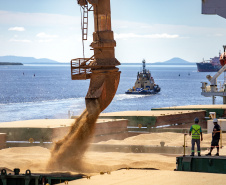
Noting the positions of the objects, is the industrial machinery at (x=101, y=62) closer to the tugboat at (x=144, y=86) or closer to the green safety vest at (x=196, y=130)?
the green safety vest at (x=196, y=130)

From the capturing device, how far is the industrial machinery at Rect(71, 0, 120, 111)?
63.9 feet

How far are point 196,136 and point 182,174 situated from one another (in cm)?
205

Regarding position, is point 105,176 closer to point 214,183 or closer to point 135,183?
point 135,183

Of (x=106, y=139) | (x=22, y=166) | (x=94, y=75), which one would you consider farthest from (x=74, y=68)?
(x=106, y=139)

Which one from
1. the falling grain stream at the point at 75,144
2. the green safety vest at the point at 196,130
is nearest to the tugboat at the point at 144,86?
the falling grain stream at the point at 75,144

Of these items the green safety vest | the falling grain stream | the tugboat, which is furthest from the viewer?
the tugboat

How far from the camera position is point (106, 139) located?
27.6m

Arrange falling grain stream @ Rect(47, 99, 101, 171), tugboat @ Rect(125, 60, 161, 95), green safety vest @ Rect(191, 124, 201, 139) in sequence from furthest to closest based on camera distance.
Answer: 1. tugboat @ Rect(125, 60, 161, 95)
2. falling grain stream @ Rect(47, 99, 101, 171)
3. green safety vest @ Rect(191, 124, 201, 139)

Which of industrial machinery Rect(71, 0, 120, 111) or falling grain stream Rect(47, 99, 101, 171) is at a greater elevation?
industrial machinery Rect(71, 0, 120, 111)

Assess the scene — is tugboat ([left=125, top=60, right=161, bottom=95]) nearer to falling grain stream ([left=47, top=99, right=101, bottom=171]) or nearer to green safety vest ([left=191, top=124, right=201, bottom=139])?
falling grain stream ([left=47, top=99, right=101, bottom=171])

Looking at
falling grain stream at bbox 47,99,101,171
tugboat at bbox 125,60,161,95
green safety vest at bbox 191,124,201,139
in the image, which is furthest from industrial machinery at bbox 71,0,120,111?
tugboat at bbox 125,60,161,95

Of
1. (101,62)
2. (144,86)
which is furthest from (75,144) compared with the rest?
(144,86)

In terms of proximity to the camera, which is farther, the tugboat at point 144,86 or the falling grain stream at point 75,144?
the tugboat at point 144,86

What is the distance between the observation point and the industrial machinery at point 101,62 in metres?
19.5
